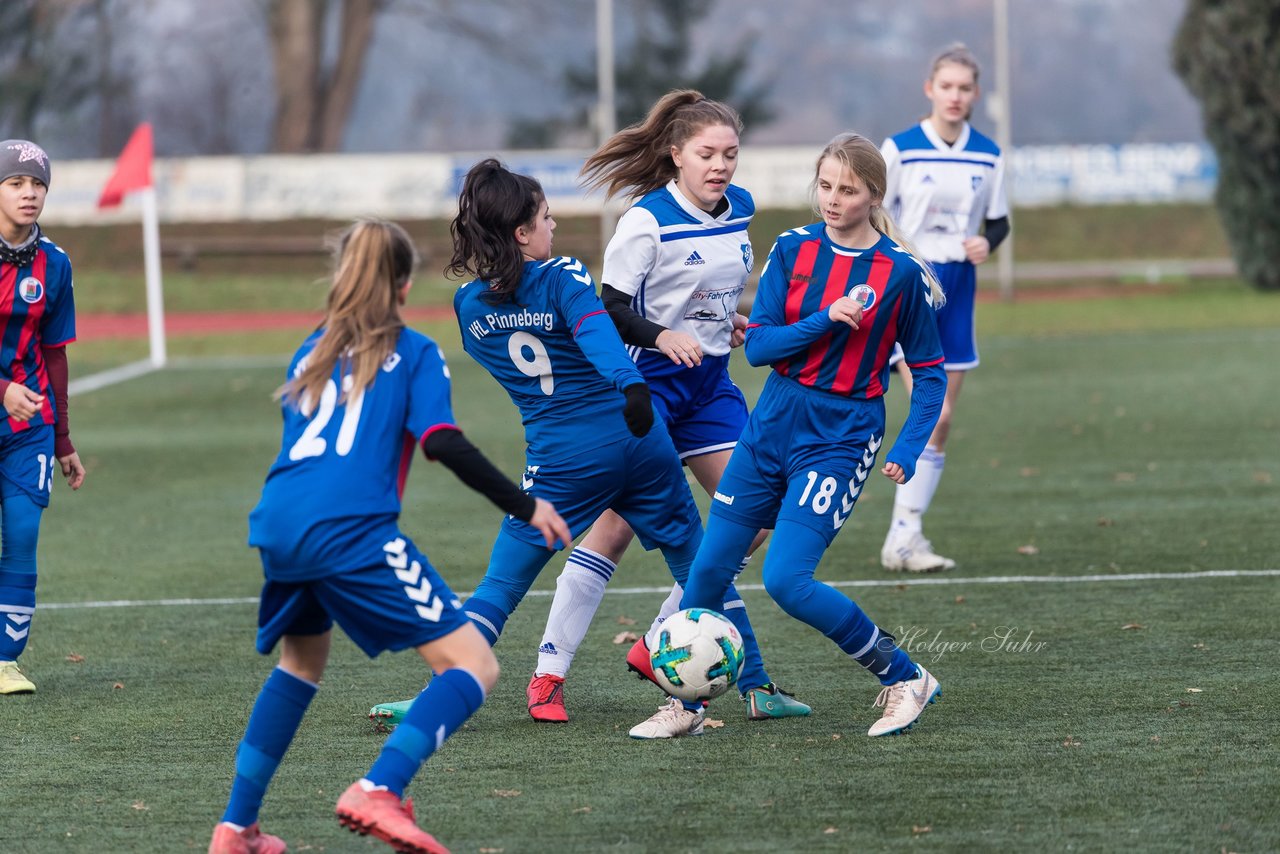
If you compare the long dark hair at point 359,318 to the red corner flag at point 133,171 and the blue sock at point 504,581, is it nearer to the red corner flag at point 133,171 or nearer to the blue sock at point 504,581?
the blue sock at point 504,581

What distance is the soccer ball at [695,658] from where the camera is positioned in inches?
213

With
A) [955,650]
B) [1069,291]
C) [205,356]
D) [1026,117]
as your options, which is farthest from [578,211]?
[1026,117]

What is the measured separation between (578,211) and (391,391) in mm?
36463

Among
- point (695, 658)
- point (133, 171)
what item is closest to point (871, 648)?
point (695, 658)

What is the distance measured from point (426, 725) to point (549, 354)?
160 cm

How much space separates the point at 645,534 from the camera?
18.9 ft

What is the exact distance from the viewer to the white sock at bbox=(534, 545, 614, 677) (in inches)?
231

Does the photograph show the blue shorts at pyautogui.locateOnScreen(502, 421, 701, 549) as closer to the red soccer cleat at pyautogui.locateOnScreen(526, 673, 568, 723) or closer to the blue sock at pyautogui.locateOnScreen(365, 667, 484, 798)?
the red soccer cleat at pyautogui.locateOnScreen(526, 673, 568, 723)

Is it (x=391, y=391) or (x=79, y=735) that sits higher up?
(x=391, y=391)

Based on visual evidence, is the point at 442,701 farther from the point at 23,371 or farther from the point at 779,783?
the point at 23,371

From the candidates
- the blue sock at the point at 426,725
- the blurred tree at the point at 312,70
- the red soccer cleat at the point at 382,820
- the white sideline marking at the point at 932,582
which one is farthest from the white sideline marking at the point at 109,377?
the blurred tree at the point at 312,70

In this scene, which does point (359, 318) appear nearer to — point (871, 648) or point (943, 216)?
point (871, 648)

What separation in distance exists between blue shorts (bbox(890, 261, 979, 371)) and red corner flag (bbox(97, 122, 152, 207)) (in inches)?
563

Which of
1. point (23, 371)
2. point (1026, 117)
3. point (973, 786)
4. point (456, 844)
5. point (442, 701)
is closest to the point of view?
point (442, 701)
